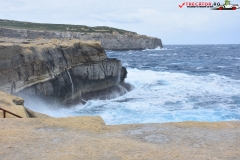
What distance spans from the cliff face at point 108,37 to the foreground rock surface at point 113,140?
75.0m

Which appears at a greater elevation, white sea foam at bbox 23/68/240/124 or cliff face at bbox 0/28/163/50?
cliff face at bbox 0/28/163/50

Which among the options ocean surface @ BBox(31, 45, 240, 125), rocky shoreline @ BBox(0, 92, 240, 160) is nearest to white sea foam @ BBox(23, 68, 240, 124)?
ocean surface @ BBox(31, 45, 240, 125)

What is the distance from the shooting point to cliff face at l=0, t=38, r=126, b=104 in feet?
57.5

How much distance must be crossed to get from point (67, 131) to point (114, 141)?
1463mm

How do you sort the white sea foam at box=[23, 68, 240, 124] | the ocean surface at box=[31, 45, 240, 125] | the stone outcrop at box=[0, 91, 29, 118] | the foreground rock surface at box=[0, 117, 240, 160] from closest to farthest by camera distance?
the foreground rock surface at box=[0, 117, 240, 160] < the stone outcrop at box=[0, 91, 29, 118] < the ocean surface at box=[31, 45, 240, 125] < the white sea foam at box=[23, 68, 240, 124]

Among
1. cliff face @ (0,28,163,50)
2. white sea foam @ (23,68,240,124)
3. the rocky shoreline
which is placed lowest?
white sea foam @ (23,68,240,124)

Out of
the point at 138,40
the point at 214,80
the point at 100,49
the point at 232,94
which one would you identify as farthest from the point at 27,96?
the point at 138,40

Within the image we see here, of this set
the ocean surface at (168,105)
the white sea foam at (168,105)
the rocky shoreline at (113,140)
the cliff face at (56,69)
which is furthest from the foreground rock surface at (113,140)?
the white sea foam at (168,105)

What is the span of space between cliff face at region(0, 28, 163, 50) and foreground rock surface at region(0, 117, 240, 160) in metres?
75.0

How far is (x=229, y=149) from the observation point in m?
5.85

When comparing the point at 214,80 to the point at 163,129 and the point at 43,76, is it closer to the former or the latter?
the point at 43,76

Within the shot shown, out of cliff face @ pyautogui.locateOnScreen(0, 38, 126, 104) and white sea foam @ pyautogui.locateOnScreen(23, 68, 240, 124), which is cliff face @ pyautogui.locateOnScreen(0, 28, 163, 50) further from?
white sea foam @ pyautogui.locateOnScreen(23, 68, 240, 124)

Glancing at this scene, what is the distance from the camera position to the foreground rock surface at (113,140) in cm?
556

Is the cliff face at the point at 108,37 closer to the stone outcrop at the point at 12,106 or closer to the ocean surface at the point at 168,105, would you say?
the ocean surface at the point at 168,105
